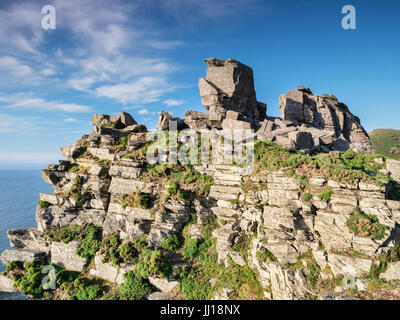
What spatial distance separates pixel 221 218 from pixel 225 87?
1670cm

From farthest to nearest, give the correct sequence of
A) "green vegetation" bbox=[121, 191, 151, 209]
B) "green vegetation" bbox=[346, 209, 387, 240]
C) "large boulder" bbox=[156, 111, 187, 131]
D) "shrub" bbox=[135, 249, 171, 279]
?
"large boulder" bbox=[156, 111, 187, 131] → "green vegetation" bbox=[121, 191, 151, 209] → "shrub" bbox=[135, 249, 171, 279] → "green vegetation" bbox=[346, 209, 387, 240]

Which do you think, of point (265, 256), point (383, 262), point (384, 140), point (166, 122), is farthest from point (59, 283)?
point (384, 140)

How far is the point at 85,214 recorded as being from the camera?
67.3ft

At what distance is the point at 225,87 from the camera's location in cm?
2650

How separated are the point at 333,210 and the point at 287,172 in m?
3.86

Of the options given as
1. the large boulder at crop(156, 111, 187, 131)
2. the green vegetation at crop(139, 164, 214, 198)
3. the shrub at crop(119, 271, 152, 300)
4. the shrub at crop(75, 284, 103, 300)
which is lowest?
the shrub at crop(75, 284, 103, 300)

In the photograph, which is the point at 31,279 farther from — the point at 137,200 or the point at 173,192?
the point at 173,192

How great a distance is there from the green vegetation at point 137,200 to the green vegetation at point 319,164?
30.8 ft

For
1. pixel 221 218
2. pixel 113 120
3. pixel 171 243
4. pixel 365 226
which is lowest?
pixel 171 243

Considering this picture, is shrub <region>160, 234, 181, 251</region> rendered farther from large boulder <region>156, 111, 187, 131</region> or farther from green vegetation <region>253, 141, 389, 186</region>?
large boulder <region>156, 111, 187, 131</region>

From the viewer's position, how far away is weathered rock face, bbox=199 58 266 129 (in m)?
26.2

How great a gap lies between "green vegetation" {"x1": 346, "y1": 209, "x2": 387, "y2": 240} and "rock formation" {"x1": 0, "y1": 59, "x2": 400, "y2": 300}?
0.06 meters

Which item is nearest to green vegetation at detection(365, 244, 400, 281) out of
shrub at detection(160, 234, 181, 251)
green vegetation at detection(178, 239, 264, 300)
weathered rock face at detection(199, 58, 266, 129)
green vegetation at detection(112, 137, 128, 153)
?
green vegetation at detection(178, 239, 264, 300)

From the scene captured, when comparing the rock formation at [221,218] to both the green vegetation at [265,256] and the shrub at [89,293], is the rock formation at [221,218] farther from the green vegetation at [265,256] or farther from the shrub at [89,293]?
the shrub at [89,293]
